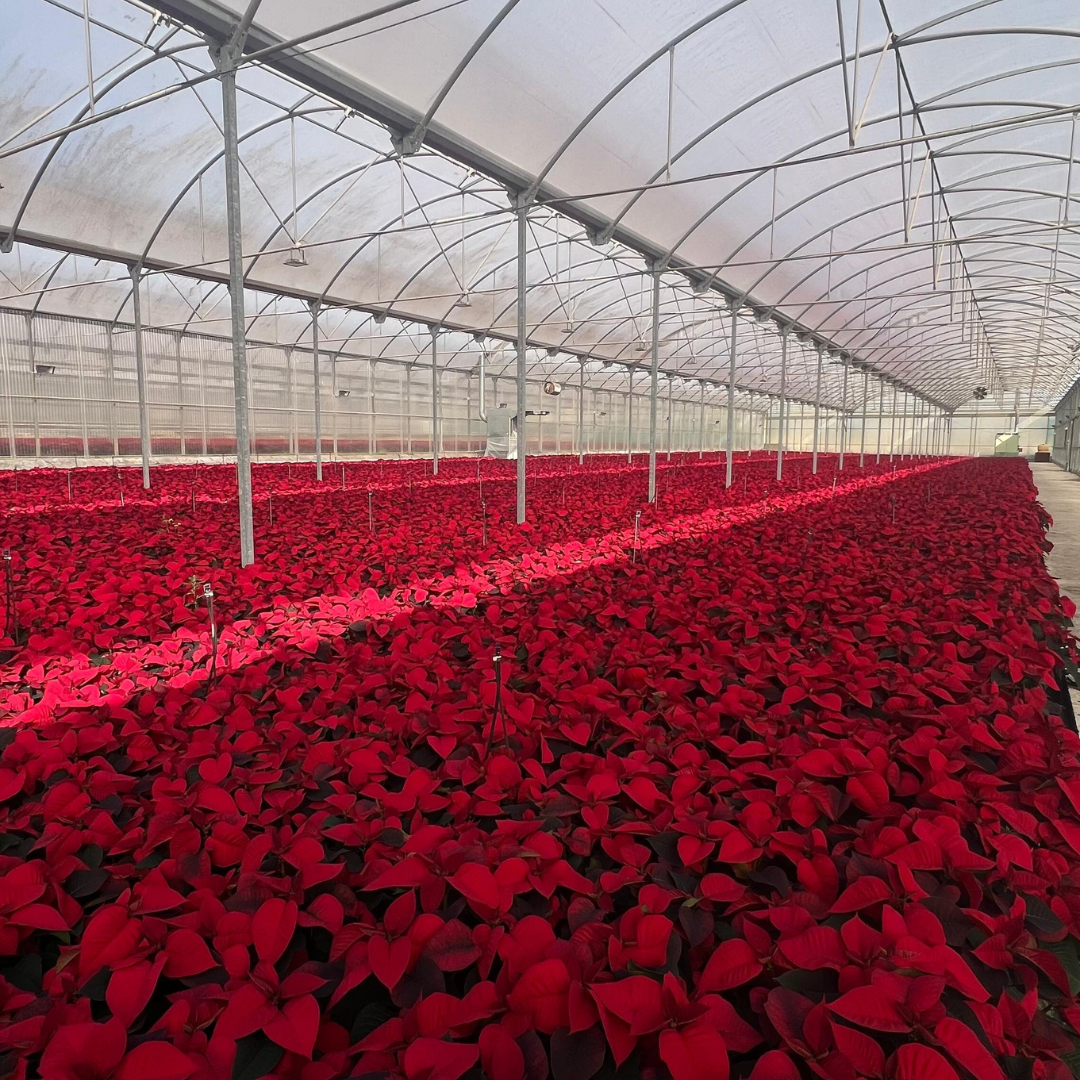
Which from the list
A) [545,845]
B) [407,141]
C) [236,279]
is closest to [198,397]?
[407,141]

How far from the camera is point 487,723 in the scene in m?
2.79

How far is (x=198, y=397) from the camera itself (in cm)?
2288

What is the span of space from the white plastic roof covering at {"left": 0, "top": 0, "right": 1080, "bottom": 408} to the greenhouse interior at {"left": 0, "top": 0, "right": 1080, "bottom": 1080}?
0.08 metres

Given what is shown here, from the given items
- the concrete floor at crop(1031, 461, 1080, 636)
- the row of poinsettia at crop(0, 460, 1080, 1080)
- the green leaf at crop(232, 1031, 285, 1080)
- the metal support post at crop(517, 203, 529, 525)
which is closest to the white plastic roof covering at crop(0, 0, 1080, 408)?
the metal support post at crop(517, 203, 529, 525)

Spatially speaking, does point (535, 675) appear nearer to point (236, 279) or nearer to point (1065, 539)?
point (236, 279)

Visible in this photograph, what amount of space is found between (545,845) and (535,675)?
1.56 metres

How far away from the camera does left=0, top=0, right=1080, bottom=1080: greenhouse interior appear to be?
137 cm

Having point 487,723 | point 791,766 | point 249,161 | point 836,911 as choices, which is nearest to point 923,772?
point 791,766

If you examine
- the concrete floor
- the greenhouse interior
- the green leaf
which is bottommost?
the concrete floor

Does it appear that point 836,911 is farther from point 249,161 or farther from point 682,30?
point 249,161

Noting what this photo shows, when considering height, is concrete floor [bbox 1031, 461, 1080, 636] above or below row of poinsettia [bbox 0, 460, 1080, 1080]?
below

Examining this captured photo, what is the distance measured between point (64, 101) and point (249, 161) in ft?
9.90

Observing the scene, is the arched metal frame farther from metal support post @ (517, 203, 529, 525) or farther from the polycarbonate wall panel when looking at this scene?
the polycarbonate wall panel

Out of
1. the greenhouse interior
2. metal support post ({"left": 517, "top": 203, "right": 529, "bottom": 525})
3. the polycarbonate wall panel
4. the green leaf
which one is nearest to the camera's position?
the green leaf
